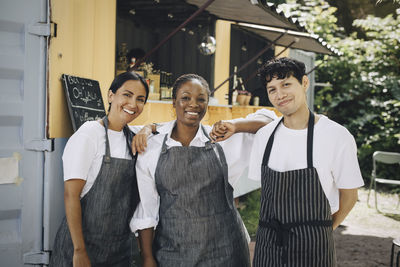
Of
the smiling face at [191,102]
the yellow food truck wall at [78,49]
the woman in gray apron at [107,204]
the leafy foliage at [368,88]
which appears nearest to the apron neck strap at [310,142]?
the smiling face at [191,102]

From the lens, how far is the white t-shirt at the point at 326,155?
6.14ft

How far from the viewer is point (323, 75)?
1108 centimetres

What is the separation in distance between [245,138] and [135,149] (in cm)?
66

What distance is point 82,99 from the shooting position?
295 centimetres

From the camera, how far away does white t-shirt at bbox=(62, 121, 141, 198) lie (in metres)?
1.99

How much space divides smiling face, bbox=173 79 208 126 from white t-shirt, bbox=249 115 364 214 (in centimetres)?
47

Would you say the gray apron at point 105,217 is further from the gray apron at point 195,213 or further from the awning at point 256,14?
the awning at point 256,14

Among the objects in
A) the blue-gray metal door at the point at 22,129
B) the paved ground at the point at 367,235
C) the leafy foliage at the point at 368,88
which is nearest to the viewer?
the blue-gray metal door at the point at 22,129

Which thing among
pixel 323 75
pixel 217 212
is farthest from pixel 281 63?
pixel 323 75

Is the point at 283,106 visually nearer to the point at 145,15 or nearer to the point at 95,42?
the point at 95,42

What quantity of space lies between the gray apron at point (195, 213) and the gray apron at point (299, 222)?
0.84ft

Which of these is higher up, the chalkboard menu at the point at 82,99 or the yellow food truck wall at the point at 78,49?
the yellow food truck wall at the point at 78,49

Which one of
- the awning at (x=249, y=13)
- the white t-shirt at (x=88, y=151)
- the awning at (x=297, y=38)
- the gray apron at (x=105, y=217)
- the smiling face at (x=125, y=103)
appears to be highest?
the awning at (x=297, y=38)

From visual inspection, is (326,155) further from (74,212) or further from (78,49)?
(78,49)
